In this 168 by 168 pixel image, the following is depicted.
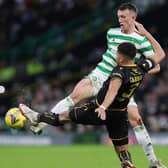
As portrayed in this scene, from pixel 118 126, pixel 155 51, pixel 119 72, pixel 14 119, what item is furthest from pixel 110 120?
pixel 14 119

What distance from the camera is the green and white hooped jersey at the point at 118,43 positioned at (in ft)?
38.3

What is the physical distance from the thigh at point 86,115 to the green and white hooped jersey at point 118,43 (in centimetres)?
141

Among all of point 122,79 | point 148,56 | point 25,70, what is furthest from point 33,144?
point 122,79

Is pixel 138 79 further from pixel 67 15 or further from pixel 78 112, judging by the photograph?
pixel 67 15

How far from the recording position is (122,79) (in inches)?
398

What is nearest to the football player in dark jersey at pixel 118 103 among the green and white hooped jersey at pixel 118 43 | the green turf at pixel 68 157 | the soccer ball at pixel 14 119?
the soccer ball at pixel 14 119

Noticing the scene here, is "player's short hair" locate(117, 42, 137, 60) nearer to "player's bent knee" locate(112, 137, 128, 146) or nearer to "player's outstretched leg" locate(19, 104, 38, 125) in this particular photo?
"player's bent knee" locate(112, 137, 128, 146)

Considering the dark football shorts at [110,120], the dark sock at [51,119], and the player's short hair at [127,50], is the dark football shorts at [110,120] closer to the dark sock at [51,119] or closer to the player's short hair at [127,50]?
the dark sock at [51,119]

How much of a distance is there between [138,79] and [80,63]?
1200 cm

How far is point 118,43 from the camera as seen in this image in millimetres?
11867

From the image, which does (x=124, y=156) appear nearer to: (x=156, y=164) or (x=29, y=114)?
(x=156, y=164)

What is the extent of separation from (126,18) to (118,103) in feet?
5.09

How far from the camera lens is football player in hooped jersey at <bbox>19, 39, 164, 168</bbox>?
33.1 feet

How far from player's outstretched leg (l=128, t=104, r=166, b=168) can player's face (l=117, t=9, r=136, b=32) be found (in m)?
1.13
